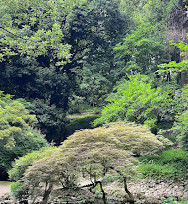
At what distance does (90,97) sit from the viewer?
17172 millimetres

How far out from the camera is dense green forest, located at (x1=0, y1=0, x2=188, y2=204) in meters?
5.48

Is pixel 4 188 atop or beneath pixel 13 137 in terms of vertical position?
beneath

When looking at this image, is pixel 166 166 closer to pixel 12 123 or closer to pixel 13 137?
pixel 13 137

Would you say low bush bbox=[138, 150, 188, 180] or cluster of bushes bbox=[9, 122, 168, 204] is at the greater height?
cluster of bushes bbox=[9, 122, 168, 204]

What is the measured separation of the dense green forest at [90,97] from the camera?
5480mm

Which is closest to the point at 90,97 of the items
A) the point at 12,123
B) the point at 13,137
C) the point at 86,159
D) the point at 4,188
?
the point at 12,123

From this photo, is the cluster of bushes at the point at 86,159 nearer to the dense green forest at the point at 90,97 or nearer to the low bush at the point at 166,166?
the dense green forest at the point at 90,97

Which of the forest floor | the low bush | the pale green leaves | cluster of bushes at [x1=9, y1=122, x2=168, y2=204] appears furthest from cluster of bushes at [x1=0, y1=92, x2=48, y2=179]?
the low bush

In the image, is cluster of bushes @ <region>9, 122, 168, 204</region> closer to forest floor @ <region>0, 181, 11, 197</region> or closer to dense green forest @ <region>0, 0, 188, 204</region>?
dense green forest @ <region>0, 0, 188, 204</region>

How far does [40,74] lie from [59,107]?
332 cm

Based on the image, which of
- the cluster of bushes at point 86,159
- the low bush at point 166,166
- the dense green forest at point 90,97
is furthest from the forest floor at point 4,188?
the low bush at point 166,166

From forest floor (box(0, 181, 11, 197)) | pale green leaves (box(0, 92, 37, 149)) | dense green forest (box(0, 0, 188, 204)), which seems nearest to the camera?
dense green forest (box(0, 0, 188, 204))

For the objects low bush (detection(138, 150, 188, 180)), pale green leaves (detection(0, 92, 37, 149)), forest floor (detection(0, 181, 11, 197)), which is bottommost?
forest floor (detection(0, 181, 11, 197))

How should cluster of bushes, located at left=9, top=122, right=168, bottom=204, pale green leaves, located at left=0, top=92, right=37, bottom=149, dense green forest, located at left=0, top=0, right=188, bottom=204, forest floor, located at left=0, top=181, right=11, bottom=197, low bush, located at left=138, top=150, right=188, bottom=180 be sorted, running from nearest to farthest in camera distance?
cluster of bushes, located at left=9, top=122, right=168, bottom=204 → dense green forest, located at left=0, top=0, right=188, bottom=204 → low bush, located at left=138, top=150, right=188, bottom=180 → forest floor, located at left=0, top=181, right=11, bottom=197 → pale green leaves, located at left=0, top=92, right=37, bottom=149
